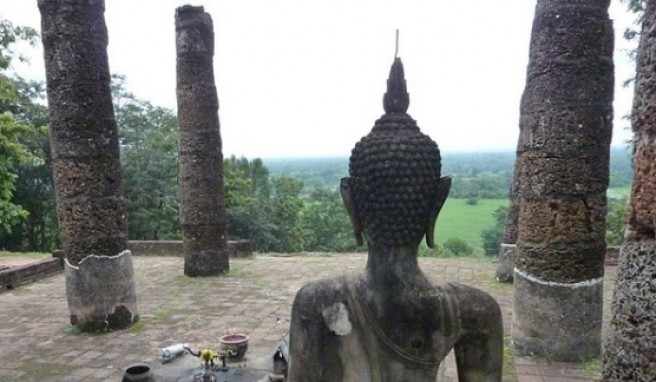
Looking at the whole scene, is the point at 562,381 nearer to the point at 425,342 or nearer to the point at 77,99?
the point at 425,342

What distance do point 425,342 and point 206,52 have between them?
32.4ft

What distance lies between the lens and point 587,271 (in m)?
5.81

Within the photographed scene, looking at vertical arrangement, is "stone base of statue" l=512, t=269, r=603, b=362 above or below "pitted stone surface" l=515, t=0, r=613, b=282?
below

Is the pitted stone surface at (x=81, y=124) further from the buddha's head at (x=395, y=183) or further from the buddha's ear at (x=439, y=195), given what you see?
the buddha's ear at (x=439, y=195)

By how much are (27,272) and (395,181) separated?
1098 cm

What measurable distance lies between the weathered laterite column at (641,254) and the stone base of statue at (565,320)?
4.36 m

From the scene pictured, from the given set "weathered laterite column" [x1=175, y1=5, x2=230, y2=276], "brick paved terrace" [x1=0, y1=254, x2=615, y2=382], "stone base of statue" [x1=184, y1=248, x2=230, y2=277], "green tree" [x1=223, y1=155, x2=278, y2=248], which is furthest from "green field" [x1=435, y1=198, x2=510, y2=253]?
"weathered laterite column" [x1=175, y1=5, x2=230, y2=276]

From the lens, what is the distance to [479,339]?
6.25ft

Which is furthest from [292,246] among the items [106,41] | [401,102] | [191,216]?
[401,102]

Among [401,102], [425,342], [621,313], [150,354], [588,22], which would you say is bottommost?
[150,354]

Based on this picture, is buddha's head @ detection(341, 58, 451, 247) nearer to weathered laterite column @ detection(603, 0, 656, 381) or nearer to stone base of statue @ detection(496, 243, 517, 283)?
weathered laterite column @ detection(603, 0, 656, 381)

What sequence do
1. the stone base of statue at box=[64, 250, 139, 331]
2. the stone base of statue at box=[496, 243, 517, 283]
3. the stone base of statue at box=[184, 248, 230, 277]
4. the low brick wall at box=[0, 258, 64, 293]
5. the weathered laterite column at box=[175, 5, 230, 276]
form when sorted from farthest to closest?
the stone base of statue at box=[184, 248, 230, 277] < the weathered laterite column at box=[175, 5, 230, 276] < the low brick wall at box=[0, 258, 64, 293] < the stone base of statue at box=[496, 243, 517, 283] < the stone base of statue at box=[64, 250, 139, 331]

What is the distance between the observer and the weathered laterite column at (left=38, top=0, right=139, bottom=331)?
A: 6930 mm

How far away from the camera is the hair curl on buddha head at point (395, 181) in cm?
181
